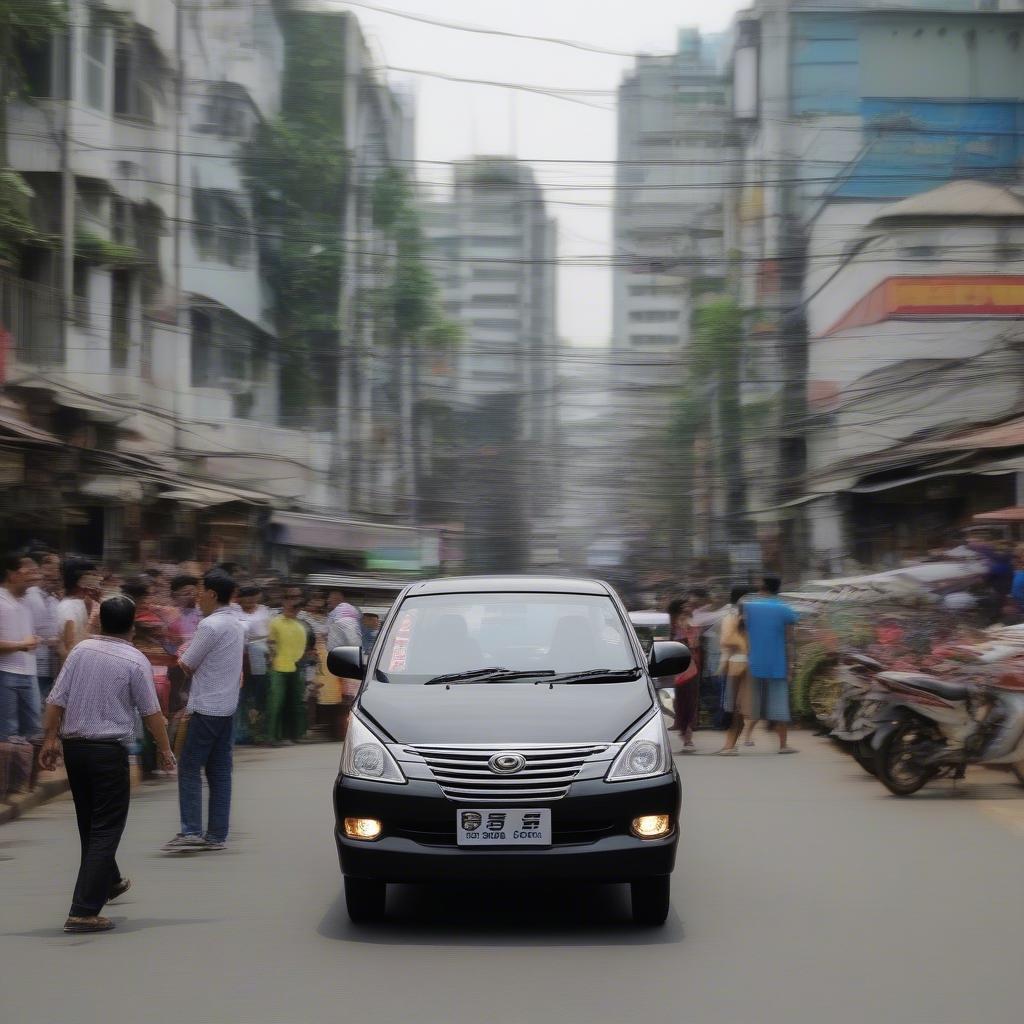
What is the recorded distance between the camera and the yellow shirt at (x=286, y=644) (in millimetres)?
15781

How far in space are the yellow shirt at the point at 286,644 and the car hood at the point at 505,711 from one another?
28.9ft

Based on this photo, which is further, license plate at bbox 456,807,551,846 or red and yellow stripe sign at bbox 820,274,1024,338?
red and yellow stripe sign at bbox 820,274,1024,338

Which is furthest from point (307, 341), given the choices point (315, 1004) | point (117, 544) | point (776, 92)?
point (315, 1004)

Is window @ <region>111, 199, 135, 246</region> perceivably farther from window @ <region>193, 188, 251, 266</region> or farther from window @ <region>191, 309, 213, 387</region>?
window @ <region>191, 309, 213, 387</region>

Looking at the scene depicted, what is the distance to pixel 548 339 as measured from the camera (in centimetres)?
3155

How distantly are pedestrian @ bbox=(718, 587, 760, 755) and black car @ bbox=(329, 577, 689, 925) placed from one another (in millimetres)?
7749

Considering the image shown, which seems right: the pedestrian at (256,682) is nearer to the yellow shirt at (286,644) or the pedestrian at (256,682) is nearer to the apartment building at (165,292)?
the yellow shirt at (286,644)

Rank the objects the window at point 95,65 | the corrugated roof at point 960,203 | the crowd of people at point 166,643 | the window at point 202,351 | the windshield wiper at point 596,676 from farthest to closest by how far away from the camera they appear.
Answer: the window at point 202,351, the corrugated roof at point 960,203, the window at point 95,65, the crowd of people at point 166,643, the windshield wiper at point 596,676

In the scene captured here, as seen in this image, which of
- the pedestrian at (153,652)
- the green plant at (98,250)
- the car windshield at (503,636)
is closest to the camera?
the car windshield at (503,636)

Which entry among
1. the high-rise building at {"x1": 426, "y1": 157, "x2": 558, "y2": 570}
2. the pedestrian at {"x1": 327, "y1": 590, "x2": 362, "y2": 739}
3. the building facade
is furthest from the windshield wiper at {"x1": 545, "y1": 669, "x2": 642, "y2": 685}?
the building facade

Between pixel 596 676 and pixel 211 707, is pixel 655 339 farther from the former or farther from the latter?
pixel 596 676

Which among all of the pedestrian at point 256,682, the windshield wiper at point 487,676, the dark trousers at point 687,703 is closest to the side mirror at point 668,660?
the windshield wiper at point 487,676

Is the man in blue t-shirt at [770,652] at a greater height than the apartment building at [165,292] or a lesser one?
lesser

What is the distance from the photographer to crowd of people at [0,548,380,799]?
10.2 metres
